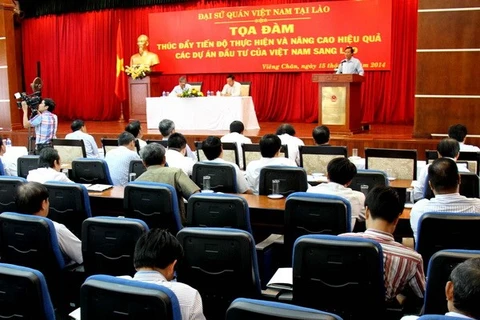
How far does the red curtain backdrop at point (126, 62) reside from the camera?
10961mm

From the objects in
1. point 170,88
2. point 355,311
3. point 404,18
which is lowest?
point 355,311

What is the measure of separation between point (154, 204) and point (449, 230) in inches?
73.4

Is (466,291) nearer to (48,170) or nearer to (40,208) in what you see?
(40,208)

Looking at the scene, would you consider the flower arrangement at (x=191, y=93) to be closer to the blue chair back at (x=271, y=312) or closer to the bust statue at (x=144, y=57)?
the bust statue at (x=144, y=57)

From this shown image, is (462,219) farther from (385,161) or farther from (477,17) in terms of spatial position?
(477,17)

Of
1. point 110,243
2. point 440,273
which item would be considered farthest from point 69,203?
point 440,273

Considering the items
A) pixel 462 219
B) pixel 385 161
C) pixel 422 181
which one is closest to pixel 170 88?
pixel 385 161

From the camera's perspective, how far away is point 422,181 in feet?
15.0

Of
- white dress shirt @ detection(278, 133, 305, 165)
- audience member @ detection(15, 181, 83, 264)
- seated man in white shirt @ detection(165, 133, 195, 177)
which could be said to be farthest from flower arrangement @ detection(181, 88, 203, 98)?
audience member @ detection(15, 181, 83, 264)

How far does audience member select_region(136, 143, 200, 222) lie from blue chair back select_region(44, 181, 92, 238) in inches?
19.4

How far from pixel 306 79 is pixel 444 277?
9877 mm

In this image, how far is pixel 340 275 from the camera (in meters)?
2.52

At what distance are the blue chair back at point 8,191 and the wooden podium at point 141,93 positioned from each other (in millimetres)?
6978

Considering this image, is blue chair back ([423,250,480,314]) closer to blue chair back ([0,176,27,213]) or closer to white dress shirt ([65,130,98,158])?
blue chair back ([0,176,27,213])
